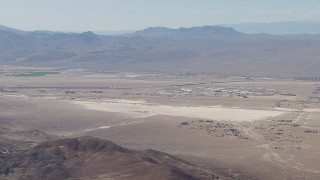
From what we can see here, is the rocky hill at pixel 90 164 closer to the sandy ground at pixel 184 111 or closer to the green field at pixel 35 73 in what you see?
the sandy ground at pixel 184 111

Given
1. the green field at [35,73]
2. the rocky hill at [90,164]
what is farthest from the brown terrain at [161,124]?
the green field at [35,73]

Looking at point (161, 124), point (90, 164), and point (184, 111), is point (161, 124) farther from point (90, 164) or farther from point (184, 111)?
point (90, 164)

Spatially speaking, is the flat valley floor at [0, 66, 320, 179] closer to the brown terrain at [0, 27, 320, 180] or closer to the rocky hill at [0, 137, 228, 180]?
the brown terrain at [0, 27, 320, 180]

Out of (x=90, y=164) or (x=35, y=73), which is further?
(x=35, y=73)

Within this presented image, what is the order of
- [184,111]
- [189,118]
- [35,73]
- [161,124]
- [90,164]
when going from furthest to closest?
[35,73] → [184,111] → [189,118] → [161,124] → [90,164]

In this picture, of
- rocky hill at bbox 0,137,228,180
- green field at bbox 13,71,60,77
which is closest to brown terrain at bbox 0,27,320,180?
rocky hill at bbox 0,137,228,180

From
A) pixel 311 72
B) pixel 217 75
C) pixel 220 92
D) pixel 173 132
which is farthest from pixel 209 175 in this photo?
pixel 311 72

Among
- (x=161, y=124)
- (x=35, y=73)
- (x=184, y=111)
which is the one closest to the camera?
(x=161, y=124)

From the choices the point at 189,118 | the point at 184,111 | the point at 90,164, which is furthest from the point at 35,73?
the point at 90,164
